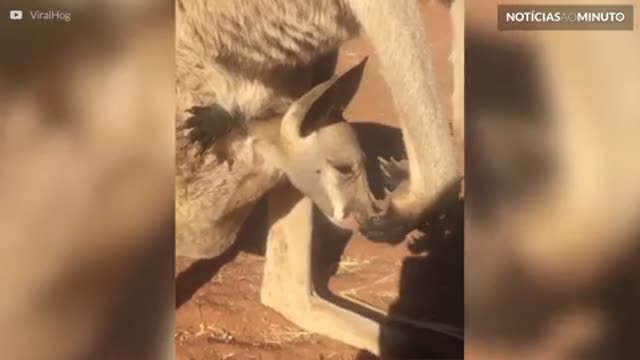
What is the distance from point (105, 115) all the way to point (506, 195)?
0.56 meters

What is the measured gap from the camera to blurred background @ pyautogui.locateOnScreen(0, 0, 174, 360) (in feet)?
4.74

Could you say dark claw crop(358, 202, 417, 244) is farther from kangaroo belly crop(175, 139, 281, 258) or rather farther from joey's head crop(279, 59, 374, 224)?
kangaroo belly crop(175, 139, 281, 258)

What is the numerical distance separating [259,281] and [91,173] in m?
0.28

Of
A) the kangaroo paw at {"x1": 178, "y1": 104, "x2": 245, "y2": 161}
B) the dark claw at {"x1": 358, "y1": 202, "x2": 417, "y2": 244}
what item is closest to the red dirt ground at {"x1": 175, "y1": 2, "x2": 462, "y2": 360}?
the dark claw at {"x1": 358, "y1": 202, "x2": 417, "y2": 244}

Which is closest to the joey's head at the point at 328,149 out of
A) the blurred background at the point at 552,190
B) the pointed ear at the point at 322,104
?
the pointed ear at the point at 322,104

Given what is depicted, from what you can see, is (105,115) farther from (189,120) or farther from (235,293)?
(235,293)

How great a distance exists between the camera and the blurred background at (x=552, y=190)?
4.60ft

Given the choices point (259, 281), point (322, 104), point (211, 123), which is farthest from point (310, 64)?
point (259, 281)

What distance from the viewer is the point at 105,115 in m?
1.45

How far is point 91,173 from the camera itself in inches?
57.2

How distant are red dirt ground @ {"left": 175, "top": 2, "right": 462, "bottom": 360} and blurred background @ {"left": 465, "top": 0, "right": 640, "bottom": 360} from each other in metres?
0.05

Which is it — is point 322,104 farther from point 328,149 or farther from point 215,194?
point 215,194
